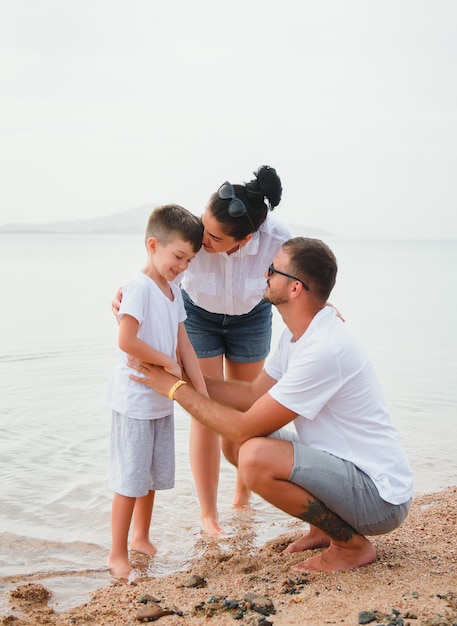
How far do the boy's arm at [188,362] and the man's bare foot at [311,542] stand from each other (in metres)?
0.87

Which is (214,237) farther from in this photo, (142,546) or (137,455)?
(142,546)

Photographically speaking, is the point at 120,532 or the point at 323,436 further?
the point at 120,532

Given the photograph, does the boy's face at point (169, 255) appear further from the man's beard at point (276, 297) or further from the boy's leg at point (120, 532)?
the boy's leg at point (120, 532)

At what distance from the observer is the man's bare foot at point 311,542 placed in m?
3.72

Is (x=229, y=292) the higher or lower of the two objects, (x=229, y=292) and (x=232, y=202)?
the lower

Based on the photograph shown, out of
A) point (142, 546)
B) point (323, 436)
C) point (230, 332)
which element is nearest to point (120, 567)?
point (142, 546)

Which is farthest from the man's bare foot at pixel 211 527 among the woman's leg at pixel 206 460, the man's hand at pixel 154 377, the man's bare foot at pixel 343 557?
the man's hand at pixel 154 377

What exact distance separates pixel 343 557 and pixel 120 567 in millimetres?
1100

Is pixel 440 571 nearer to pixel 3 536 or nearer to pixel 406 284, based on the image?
pixel 3 536

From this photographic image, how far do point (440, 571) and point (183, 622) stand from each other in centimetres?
112

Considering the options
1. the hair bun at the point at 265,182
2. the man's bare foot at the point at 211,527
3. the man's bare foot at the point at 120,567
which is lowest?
the man's bare foot at the point at 211,527

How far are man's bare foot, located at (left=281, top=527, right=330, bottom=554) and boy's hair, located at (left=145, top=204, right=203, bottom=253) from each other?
1502 mm

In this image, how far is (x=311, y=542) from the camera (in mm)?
3729

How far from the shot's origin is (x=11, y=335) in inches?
445
